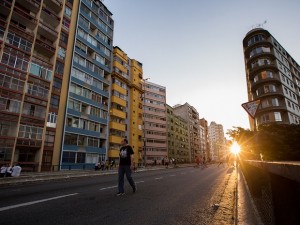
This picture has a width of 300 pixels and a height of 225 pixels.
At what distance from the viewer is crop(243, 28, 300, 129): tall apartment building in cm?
3612

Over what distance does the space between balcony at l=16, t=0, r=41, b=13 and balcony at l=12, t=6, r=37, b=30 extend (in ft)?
5.01

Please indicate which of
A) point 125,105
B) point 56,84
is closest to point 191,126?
point 125,105

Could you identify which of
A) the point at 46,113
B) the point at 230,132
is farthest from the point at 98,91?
the point at 230,132

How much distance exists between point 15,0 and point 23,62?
34.3 ft

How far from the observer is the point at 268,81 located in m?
37.6

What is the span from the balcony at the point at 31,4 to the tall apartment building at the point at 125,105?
2077 centimetres

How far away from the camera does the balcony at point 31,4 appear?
1233 inches

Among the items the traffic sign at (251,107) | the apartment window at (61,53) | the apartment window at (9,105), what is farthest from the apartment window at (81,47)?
the traffic sign at (251,107)

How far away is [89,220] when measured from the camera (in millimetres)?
3975

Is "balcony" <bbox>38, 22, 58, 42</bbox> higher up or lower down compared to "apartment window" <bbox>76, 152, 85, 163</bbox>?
higher up

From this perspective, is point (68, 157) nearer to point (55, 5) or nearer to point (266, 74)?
point (55, 5)

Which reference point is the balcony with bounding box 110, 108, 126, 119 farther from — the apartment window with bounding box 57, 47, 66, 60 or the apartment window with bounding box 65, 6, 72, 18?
the apartment window with bounding box 65, 6, 72, 18

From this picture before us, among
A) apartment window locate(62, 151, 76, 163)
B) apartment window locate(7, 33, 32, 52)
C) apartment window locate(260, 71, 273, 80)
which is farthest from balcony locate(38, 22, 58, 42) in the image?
apartment window locate(260, 71, 273, 80)

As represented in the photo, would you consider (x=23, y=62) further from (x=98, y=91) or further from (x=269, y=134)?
(x=269, y=134)
